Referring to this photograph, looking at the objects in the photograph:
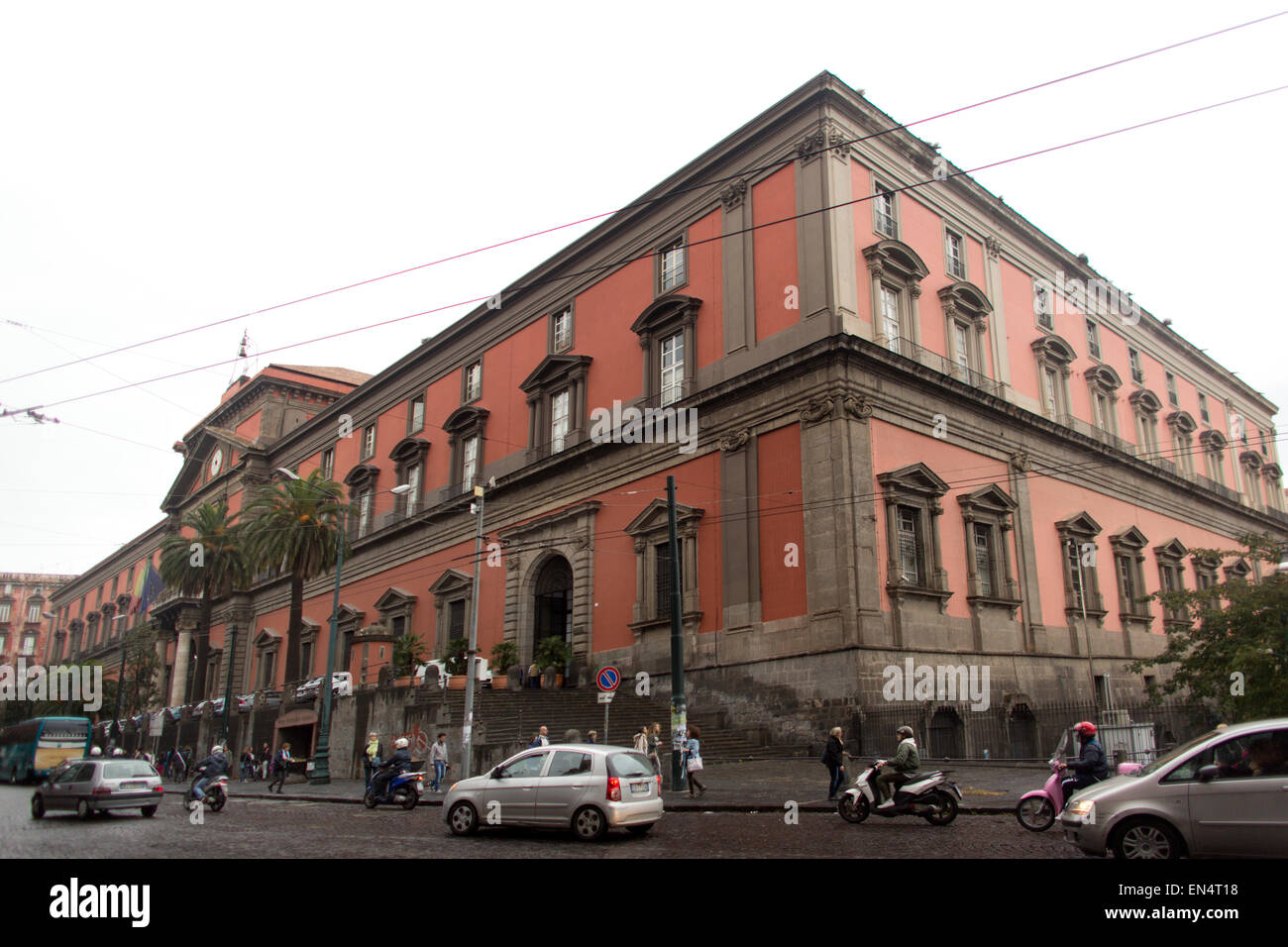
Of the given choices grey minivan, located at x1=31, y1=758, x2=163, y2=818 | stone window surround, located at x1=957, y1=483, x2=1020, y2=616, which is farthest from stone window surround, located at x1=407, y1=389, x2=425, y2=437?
grey minivan, located at x1=31, y1=758, x2=163, y2=818

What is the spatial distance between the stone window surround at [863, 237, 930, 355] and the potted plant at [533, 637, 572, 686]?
47.3 feet

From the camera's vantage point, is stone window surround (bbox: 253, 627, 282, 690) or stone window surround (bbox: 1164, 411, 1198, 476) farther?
stone window surround (bbox: 253, 627, 282, 690)

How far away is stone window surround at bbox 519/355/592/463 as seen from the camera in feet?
112

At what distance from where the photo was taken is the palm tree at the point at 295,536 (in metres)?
38.0

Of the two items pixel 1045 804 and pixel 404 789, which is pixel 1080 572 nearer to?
pixel 1045 804

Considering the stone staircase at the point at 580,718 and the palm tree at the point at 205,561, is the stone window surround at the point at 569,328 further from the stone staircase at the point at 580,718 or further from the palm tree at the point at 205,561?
the palm tree at the point at 205,561

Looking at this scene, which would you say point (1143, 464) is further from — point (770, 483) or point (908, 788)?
point (908, 788)

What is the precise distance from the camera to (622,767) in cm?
1227

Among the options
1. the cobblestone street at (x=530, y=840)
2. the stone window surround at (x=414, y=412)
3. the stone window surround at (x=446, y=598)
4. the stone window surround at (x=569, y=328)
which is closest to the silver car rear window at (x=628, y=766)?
the cobblestone street at (x=530, y=840)

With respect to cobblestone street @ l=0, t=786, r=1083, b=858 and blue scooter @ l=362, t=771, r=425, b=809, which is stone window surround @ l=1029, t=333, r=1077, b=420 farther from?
blue scooter @ l=362, t=771, r=425, b=809

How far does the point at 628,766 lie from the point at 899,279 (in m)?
20.1

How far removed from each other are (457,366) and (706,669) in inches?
886

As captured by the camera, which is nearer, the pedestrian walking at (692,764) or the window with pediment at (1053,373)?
the pedestrian walking at (692,764)

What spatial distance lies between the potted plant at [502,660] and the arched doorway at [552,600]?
102 inches
